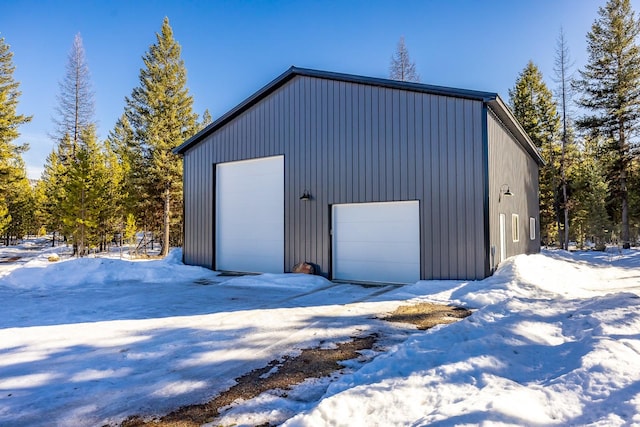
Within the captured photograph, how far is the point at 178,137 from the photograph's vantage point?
803 inches

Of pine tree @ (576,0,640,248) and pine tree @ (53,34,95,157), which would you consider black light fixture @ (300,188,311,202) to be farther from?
pine tree @ (53,34,95,157)

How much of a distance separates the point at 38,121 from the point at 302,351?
26126mm

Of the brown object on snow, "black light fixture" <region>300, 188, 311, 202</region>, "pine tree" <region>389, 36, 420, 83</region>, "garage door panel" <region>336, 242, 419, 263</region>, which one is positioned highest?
"pine tree" <region>389, 36, 420, 83</region>

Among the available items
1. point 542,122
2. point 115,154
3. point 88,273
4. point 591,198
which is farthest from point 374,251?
point 115,154

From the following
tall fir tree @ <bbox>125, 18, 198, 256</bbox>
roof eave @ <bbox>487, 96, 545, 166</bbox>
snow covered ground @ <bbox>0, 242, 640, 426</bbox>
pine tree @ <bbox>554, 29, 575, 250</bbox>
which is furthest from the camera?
pine tree @ <bbox>554, 29, 575, 250</bbox>

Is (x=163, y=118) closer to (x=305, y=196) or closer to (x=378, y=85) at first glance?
(x=305, y=196)

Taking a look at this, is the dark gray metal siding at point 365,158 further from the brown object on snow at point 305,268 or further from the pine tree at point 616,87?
the pine tree at point 616,87

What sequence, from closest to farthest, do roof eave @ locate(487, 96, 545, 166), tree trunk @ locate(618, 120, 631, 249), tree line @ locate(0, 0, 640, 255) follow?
roof eave @ locate(487, 96, 545, 166) < tree trunk @ locate(618, 120, 631, 249) < tree line @ locate(0, 0, 640, 255)

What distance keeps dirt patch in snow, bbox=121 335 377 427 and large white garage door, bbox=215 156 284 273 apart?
20.6ft

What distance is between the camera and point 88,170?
1847 centimetres

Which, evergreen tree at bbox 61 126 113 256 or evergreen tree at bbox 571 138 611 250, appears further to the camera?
evergreen tree at bbox 571 138 611 250

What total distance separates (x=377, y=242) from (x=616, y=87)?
18.8 metres

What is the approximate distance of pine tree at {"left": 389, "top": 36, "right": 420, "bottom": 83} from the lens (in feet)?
71.5

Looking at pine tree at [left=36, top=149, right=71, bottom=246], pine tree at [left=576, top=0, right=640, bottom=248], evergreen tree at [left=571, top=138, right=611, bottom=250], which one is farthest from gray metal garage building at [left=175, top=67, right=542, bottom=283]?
pine tree at [left=36, top=149, right=71, bottom=246]
